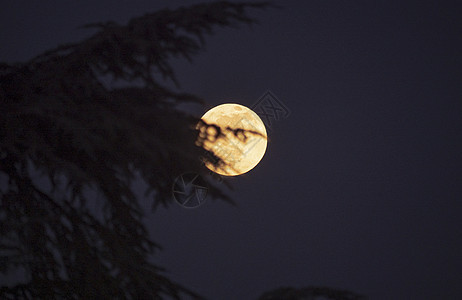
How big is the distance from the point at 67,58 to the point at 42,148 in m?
0.29

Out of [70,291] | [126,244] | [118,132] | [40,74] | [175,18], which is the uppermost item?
[175,18]

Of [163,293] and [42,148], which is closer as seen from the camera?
[42,148]

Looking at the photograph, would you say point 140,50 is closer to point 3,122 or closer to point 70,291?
point 3,122

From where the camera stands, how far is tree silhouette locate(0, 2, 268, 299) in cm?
93

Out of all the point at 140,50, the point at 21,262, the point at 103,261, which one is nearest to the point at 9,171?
the point at 21,262

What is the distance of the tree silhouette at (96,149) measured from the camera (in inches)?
36.7

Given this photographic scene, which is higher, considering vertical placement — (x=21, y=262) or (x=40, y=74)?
(x=40, y=74)

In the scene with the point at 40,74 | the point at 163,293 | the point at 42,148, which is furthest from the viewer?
the point at 163,293

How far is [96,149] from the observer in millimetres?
1090

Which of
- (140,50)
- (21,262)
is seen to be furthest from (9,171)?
(140,50)

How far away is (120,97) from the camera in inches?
40.4

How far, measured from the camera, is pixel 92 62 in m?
1.07

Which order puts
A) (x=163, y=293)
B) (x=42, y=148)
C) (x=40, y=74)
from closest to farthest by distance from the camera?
(x=42, y=148)
(x=40, y=74)
(x=163, y=293)

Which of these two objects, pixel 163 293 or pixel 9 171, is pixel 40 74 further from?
pixel 163 293
